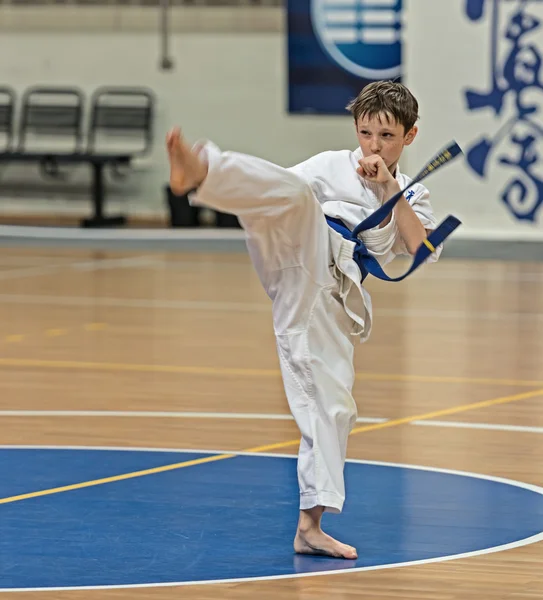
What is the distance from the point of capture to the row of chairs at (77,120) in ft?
49.1

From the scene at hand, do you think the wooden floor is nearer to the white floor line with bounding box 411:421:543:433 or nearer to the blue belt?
the white floor line with bounding box 411:421:543:433

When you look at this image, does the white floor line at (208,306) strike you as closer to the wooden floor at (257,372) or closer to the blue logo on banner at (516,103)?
the wooden floor at (257,372)

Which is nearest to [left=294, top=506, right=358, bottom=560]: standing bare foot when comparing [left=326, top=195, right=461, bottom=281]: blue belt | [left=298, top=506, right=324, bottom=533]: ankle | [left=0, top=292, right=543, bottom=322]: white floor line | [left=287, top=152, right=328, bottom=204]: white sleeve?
[left=298, top=506, right=324, bottom=533]: ankle

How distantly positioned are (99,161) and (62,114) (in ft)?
3.79

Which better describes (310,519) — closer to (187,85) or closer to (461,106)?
(461,106)

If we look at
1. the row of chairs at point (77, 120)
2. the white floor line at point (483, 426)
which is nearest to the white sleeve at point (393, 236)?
the white floor line at point (483, 426)

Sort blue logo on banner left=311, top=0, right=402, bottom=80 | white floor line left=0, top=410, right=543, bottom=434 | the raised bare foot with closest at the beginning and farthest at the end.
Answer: the raised bare foot < white floor line left=0, top=410, right=543, bottom=434 < blue logo on banner left=311, top=0, right=402, bottom=80

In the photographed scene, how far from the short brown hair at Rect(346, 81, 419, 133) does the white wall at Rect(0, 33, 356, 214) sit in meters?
10.9

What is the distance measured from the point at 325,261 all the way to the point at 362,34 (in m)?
10.6

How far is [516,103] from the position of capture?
42.7ft

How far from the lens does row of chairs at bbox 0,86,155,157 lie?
1498cm

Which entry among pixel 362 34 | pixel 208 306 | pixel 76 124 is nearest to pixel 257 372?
pixel 208 306

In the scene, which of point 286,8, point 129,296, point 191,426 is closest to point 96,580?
point 191,426

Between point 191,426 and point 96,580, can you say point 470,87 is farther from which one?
point 96,580
